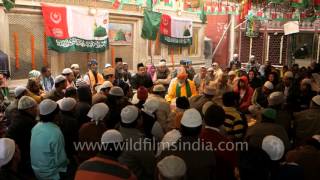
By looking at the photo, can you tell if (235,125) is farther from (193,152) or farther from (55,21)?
(55,21)

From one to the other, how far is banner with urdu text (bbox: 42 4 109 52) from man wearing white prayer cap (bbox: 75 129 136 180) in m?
5.64

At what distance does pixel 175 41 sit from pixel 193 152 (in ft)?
31.5

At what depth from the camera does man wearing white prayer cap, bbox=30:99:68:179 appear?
11.7 feet

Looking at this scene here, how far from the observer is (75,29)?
27.1 feet

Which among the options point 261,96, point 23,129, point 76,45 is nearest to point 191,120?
point 23,129

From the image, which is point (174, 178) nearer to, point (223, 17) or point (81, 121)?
point (81, 121)

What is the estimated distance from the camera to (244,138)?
4.09 m

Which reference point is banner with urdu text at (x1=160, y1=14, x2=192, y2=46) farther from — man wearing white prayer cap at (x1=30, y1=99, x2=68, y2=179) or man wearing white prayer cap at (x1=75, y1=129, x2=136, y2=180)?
man wearing white prayer cap at (x1=75, y1=129, x2=136, y2=180)

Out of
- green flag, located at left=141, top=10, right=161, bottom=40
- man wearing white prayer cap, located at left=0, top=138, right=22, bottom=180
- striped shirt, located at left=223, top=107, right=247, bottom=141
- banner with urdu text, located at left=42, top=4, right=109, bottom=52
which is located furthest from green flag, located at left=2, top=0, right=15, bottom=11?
striped shirt, located at left=223, top=107, right=247, bottom=141

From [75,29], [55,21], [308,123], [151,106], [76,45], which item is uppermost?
[55,21]

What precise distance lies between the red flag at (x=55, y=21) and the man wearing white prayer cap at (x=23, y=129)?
4.12m

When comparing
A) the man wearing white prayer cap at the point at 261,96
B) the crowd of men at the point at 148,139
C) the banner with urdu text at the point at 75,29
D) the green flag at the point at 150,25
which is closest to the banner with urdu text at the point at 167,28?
the green flag at the point at 150,25

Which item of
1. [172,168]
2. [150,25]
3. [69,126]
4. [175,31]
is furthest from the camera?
[175,31]

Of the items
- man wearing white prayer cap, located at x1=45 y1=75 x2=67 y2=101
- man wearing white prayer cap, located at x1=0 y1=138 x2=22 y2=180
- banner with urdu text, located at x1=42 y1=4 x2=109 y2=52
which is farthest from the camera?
banner with urdu text, located at x1=42 y1=4 x2=109 y2=52
